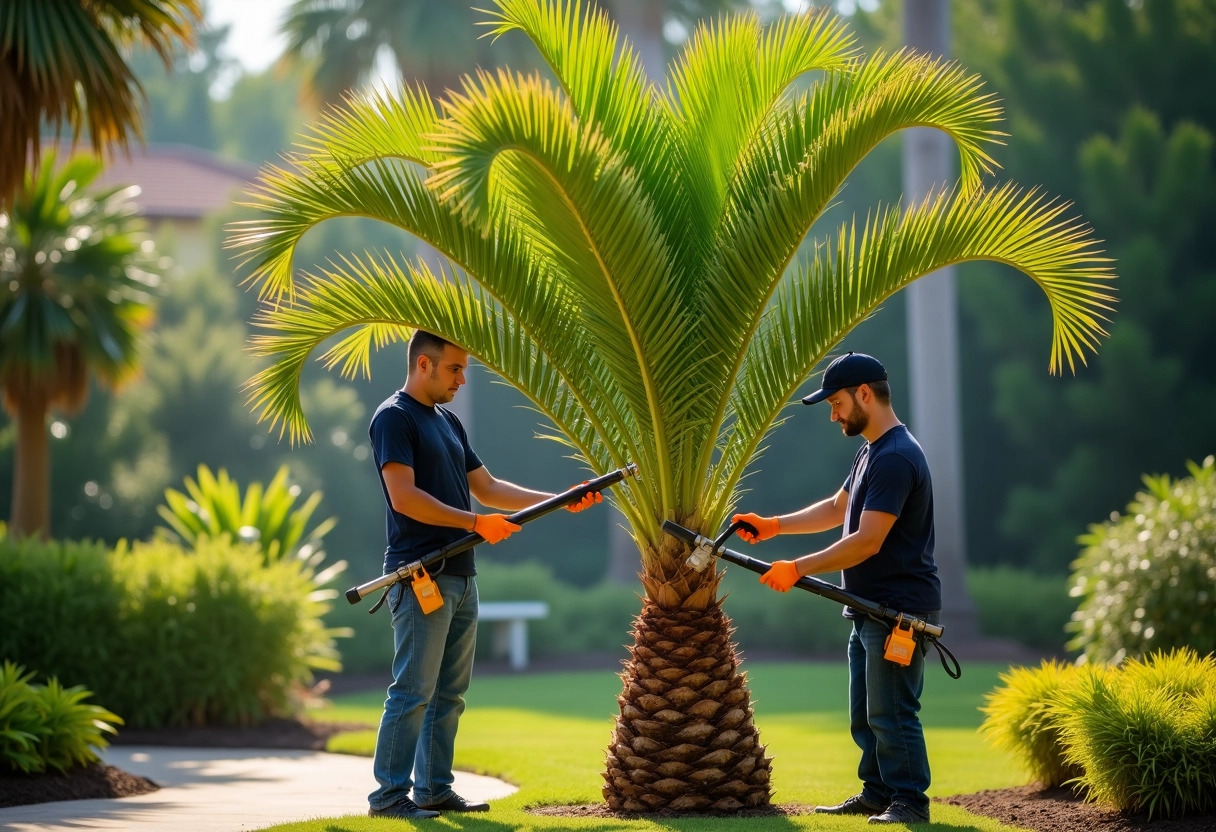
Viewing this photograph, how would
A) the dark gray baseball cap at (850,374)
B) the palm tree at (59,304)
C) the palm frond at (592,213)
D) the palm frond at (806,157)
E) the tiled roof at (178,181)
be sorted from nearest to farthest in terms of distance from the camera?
the palm frond at (592,213) < the palm frond at (806,157) < the dark gray baseball cap at (850,374) < the palm tree at (59,304) < the tiled roof at (178,181)

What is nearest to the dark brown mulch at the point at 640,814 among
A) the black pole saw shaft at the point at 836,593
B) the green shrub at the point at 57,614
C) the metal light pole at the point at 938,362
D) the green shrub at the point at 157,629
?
the black pole saw shaft at the point at 836,593

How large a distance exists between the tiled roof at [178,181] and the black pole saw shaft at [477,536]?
22.7 meters

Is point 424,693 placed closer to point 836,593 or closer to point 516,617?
point 836,593

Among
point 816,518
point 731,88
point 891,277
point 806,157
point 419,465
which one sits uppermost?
point 731,88

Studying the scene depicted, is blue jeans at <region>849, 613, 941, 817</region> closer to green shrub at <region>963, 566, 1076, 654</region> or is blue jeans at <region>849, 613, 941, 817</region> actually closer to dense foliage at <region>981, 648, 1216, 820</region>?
dense foliage at <region>981, 648, 1216, 820</region>

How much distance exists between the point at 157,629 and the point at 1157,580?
7.64 m

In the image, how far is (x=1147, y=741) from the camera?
→ 5.70 m

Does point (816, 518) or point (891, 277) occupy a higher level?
point (891, 277)

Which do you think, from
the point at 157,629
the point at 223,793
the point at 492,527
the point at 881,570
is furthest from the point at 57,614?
the point at 881,570

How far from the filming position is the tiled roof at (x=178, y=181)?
97.2ft

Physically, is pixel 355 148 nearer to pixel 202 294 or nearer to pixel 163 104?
pixel 202 294

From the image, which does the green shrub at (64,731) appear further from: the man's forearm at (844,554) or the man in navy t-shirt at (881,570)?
the man's forearm at (844,554)

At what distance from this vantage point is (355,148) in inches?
237

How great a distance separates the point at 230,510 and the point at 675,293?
24.6 ft
